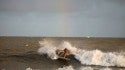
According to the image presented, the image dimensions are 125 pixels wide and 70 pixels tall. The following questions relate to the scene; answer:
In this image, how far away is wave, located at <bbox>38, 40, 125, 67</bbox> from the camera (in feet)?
13.6

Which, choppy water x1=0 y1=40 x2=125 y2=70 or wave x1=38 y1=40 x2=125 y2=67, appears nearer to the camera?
choppy water x1=0 y1=40 x2=125 y2=70

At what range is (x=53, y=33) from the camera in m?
3.75

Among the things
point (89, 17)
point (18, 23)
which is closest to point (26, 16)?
point (18, 23)

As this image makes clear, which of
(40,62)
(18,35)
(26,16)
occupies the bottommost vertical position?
(40,62)

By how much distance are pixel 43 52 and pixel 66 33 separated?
0.72m

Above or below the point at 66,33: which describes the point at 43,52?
below

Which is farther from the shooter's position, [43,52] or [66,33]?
[43,52]

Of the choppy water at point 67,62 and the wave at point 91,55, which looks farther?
the wave at point 91,55

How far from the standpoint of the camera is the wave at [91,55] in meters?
4.16

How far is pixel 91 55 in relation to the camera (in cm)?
433

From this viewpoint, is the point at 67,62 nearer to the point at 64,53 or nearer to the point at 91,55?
the point at 64,53

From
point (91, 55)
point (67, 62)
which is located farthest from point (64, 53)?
point (91, 55)

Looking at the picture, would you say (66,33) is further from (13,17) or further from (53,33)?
(13,17)

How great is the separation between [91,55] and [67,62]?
1.28ft
